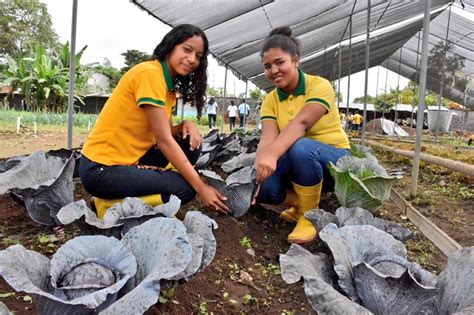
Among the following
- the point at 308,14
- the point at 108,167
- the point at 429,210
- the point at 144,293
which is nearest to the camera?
the point at 144,293

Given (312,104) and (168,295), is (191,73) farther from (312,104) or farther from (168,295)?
(168,295)

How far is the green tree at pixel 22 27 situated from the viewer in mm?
31953

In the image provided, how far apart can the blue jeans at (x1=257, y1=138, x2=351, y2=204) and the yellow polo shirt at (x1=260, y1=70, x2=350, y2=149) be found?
0.44 ft

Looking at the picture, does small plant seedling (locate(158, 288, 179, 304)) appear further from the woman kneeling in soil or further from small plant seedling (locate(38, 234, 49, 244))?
small plant seedling (locate(38, 234, 49, 244))

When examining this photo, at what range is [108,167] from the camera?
7.77 feet

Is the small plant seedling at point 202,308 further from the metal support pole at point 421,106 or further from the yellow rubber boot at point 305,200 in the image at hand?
the metal support pole at point 421,106

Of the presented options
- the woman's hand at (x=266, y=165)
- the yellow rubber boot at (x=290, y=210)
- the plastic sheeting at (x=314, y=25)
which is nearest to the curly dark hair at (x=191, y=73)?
the woman's hand at (x=266, y=165)

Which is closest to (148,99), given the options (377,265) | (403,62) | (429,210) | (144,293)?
(144,293)

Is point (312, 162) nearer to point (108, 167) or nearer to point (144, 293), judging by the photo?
point (108, 167)

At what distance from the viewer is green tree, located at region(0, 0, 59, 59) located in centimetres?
3195

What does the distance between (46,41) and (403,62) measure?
2956 cm

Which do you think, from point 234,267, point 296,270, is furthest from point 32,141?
point 296,270

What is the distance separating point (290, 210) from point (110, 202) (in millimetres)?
1260

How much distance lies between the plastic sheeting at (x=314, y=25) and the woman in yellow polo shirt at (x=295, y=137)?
2917 millimetres
